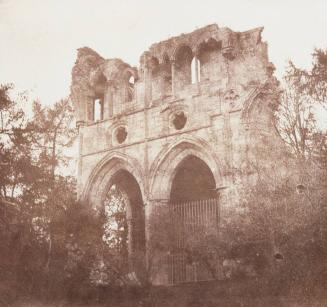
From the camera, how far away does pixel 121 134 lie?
22.2 meters

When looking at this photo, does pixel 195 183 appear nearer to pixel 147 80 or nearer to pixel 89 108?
pixel 147 80

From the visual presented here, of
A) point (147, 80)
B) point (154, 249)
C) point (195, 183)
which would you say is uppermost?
point (147, 80)

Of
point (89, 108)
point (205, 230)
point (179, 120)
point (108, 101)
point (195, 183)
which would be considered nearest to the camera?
point (205, 230)

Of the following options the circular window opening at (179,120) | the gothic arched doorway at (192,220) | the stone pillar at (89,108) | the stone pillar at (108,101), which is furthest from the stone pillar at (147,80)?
the stone pillar at (89,108)

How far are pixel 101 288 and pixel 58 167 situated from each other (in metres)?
9.51

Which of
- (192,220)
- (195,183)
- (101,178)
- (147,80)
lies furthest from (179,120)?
(192,220)

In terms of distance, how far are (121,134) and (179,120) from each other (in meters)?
2.80

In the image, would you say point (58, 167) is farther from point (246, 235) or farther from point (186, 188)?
point (246, 235)

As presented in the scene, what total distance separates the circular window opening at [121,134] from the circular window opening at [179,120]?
8.01 feet

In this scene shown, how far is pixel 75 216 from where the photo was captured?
1720 centimetres

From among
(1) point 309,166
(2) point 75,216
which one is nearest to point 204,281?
(2) point 75,216

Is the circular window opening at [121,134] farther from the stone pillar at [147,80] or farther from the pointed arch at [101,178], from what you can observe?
the stone pillar at [147,80]

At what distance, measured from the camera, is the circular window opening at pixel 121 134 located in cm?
2203

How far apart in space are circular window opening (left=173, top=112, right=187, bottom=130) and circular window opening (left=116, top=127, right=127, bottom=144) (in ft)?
8.01
